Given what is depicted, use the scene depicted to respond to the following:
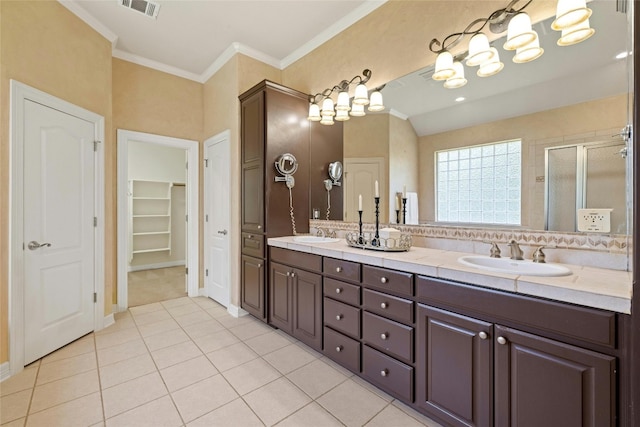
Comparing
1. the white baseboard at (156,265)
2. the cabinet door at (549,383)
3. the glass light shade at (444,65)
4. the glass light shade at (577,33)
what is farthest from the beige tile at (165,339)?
the glass light shade at (577,33)

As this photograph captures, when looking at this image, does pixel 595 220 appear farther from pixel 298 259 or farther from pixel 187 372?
pixel 187 372

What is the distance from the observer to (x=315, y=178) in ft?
9.93

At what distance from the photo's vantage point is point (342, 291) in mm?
1948

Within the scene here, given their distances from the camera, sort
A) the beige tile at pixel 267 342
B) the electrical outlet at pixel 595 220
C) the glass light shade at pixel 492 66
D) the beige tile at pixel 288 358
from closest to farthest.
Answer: the electrical outlet at pixel 595 220
the glass light shade at pixel 492 66
the beige tile at pixel 288 358
the beige tile at pixel 267 342

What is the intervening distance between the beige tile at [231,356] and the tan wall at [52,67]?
1.45m

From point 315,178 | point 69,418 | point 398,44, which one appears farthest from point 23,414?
point 398,44

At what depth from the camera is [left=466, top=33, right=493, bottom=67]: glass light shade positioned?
1691 mm

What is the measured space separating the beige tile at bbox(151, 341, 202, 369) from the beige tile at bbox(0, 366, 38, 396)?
2.42 ft

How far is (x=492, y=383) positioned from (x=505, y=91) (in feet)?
5.56

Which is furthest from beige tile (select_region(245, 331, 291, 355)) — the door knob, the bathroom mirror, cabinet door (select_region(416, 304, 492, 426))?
the door knob

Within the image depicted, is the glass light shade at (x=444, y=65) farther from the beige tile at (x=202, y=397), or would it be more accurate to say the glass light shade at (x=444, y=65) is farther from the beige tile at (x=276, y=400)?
the beige tile at (x=202, y=397)

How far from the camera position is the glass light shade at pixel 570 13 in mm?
1348

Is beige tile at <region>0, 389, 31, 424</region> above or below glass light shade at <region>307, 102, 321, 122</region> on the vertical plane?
below

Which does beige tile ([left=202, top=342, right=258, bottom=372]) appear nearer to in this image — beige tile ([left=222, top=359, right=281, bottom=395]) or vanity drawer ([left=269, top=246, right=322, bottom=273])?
beige tile ([left=222, top=359, right=281, bottom=395])
